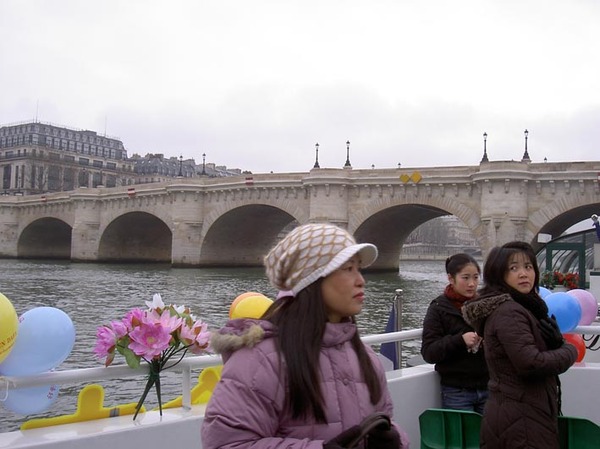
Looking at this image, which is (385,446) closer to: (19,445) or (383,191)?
(19,445)

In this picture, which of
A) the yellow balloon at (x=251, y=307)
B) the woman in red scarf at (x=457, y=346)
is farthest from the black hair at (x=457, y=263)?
the yellow balloon at (x=251, y=307)

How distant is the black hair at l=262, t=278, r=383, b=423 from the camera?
6.15 ft

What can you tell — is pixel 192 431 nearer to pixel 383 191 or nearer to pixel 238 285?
pixel 238 285

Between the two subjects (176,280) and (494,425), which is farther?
(176,280)

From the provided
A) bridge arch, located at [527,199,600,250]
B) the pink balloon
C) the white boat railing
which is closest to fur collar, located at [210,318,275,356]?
the white boat railing

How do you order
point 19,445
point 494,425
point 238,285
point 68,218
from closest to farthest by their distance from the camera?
point 19,445 < point 494,425 < point 238,285 < point 68,218

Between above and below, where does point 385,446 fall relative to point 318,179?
below

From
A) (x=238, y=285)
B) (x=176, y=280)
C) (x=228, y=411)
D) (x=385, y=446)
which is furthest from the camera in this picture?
(x=176, y=280)

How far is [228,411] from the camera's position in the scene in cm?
180

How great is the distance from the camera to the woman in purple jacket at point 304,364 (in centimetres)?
182

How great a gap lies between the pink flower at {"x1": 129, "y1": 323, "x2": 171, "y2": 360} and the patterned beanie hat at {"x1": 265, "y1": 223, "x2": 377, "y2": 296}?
134 centimetres

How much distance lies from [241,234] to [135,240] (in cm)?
1130

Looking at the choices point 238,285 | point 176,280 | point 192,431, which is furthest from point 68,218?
point 192,431

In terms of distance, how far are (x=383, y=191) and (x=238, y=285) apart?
29.4ft
